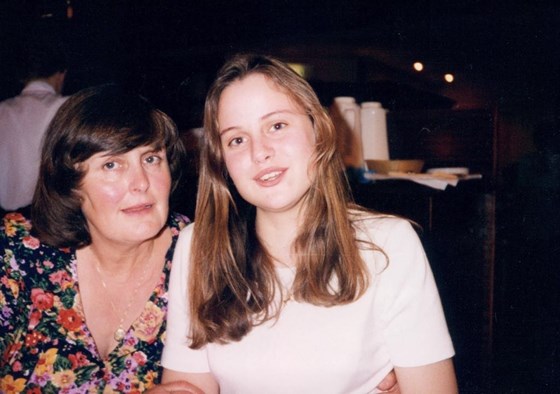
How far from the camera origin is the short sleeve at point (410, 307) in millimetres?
1251

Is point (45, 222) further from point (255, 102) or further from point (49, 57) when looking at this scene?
point (49, 57)

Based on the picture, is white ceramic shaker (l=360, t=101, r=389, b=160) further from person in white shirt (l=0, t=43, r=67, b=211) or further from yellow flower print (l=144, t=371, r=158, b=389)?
person in white shirt (l=0, t=43, r=67, b=211)

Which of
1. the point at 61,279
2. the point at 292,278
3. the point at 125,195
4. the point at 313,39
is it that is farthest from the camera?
the point at 313,39

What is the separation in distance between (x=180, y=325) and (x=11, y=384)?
56 centimetres

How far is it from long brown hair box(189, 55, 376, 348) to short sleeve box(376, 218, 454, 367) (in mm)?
77

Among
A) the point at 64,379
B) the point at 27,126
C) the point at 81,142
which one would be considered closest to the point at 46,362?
the point at 64,379

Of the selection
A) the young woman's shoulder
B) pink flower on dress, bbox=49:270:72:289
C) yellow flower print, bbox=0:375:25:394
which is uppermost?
the young woman's shoulder

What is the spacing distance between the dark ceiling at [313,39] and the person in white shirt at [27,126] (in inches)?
38.4

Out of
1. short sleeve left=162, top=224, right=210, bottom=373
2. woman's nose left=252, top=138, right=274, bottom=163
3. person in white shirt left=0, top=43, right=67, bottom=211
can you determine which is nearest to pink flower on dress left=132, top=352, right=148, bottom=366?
short sleeve left=162, top=224, right=210, bottom=373

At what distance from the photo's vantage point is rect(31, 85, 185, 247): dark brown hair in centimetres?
152

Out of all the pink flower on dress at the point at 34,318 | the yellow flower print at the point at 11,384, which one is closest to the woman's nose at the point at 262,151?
the pink flower on dress at the point at 34,318

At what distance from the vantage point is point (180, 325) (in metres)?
1.44

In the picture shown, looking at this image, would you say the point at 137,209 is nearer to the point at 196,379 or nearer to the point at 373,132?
the point at 196,379

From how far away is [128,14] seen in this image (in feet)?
13.9
